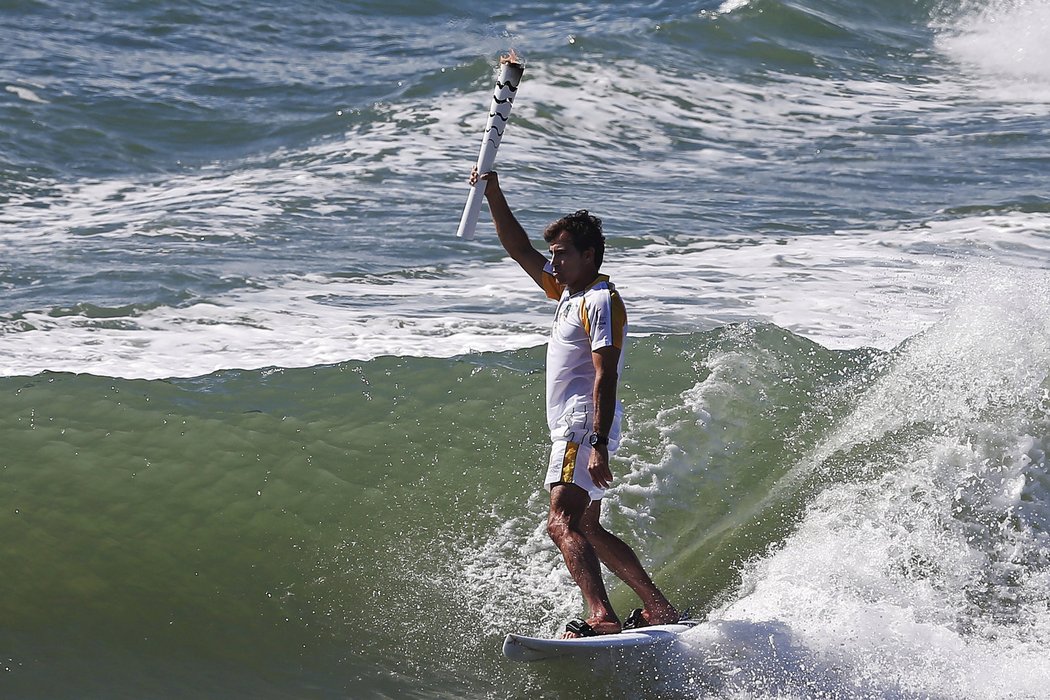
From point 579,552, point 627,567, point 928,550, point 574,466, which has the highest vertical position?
point 574,466

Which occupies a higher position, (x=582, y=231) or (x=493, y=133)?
(x=493, y=133)

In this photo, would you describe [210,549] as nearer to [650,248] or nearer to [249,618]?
[249,618]

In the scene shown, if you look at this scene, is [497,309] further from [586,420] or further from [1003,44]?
[1003,44]

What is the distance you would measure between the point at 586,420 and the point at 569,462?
0.18m

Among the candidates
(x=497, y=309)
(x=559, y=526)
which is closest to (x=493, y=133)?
(x=559, y=526)

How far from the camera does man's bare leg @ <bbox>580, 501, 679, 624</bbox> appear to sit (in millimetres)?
5062

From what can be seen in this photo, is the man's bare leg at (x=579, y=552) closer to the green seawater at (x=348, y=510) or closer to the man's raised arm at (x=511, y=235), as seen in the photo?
the green seawater at (x=348, y=510)

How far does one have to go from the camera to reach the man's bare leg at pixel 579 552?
491 centimetres

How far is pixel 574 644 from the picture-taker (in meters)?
4.77

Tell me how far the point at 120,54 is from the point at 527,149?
7.31 m

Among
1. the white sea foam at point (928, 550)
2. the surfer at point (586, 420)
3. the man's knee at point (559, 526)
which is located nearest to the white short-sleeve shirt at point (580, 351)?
the surfer at point (586, 420)

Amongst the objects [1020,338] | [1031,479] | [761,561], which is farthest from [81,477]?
[1020,338]

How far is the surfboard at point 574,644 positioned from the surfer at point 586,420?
0.08 m

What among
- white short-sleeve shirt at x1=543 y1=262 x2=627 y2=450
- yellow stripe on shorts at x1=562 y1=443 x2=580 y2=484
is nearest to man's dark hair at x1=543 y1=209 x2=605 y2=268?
white short-sleeve shirt at x1=543 y1=262 x2=627 y2=450
